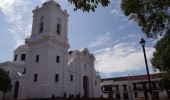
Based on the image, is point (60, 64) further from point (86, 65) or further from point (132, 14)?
point (132, 14)

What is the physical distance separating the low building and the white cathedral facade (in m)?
19.7

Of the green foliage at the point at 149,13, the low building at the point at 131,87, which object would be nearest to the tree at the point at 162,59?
the green foliage at the point at 149,13

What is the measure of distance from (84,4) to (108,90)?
50820mm

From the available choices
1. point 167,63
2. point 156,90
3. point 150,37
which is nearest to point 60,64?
point 167,63

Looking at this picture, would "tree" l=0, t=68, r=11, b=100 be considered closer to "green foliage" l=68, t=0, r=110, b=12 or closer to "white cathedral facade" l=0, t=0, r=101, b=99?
"white cathedral facade" l=0, t=0, r=101, b=99

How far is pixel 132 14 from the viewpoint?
419 inches

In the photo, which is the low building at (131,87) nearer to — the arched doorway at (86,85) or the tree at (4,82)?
the arched doorway at (86,85)

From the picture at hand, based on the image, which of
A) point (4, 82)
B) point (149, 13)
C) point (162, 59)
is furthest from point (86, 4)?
point (4, 82)

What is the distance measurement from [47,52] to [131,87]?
33.0 m

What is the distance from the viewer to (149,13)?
10.3 meters

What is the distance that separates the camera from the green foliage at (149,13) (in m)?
9.38

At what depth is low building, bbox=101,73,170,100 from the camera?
4706 centimetres

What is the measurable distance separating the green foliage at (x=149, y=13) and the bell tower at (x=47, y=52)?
1633 cm

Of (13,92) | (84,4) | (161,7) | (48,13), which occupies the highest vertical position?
(48,13)
